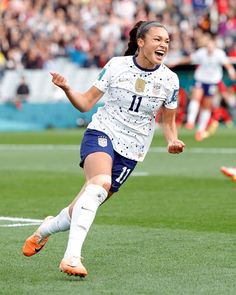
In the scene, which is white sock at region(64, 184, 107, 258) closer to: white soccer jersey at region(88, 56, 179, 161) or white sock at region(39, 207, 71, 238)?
white sock at region(39, 207, 71, 238)

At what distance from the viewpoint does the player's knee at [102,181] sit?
829 cm

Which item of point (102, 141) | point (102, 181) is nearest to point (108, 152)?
point (102, 141)

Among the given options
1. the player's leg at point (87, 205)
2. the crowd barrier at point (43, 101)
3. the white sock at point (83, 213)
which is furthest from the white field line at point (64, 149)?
the white sock at point (83, 213)

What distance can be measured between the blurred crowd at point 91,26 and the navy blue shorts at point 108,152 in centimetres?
2403

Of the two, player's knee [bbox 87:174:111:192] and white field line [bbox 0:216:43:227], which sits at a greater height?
player's knee [bbox 87:174:111:192]

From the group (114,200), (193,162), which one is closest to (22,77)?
(193,162)

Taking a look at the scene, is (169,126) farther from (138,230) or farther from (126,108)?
(138,230)

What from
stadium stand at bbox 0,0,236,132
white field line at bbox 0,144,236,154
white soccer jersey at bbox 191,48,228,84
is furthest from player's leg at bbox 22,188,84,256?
stadium stand at bbox 0,0,236,132

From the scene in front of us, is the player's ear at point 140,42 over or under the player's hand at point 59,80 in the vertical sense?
over

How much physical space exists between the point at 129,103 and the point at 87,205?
1.03m

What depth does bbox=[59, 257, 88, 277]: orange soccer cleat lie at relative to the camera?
789 centimetres

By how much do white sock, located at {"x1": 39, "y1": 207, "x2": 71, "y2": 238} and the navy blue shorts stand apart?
1.37 ft

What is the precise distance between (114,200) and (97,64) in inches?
801

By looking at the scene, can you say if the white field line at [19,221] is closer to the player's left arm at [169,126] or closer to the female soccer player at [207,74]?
the player's left arm at [169,126]
